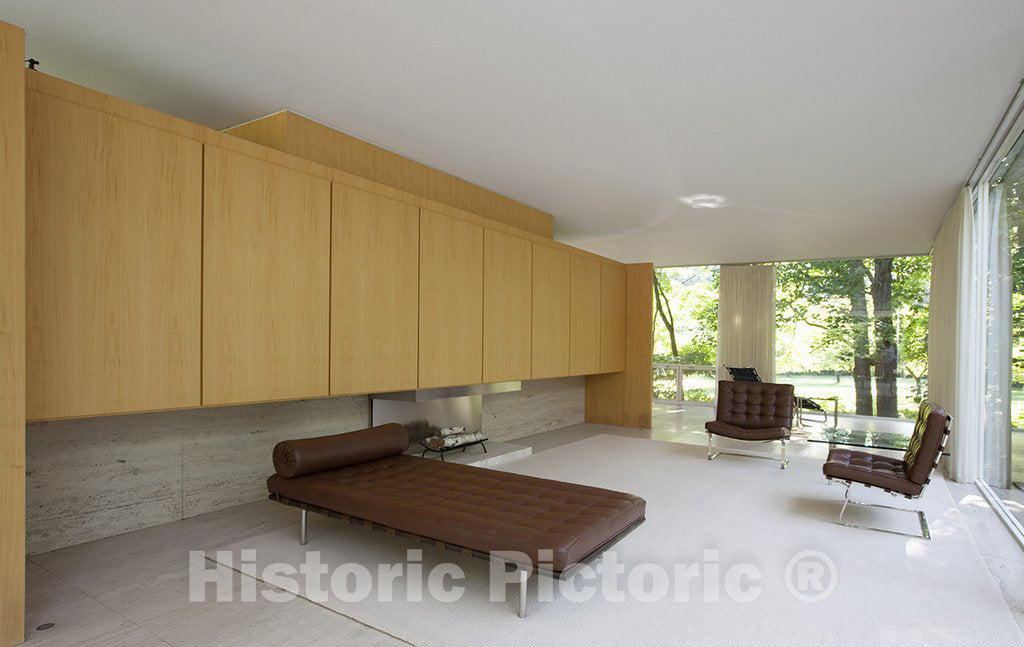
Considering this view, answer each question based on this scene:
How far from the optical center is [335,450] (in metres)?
3.57

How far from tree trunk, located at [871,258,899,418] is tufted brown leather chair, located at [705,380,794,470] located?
434 cm

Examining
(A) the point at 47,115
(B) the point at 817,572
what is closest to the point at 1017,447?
(B) the point at 817,572

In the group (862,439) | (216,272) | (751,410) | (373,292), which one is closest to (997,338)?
(862,439)

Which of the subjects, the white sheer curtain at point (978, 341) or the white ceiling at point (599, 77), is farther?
the white sheer curtain at point (978, 341)

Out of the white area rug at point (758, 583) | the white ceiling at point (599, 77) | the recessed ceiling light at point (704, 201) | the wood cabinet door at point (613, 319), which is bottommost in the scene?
the white area rug at point (758, 583)

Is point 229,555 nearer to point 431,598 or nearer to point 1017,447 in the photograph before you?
point 431,598

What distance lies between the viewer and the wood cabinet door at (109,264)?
259 cm

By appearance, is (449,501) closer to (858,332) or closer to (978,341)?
(978,341)

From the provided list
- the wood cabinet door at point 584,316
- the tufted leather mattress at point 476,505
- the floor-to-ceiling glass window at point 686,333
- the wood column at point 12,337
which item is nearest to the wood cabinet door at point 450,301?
the tufted leather mattress at point 476,505

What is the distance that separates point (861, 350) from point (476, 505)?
360 inches

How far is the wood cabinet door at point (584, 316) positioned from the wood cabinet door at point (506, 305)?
1065 mm

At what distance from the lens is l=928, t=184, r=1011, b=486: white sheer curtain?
436cm

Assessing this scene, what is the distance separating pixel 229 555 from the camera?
3.19m

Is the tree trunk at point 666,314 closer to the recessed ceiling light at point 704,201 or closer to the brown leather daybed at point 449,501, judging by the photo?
the recessed ceiling light at point 704,201
